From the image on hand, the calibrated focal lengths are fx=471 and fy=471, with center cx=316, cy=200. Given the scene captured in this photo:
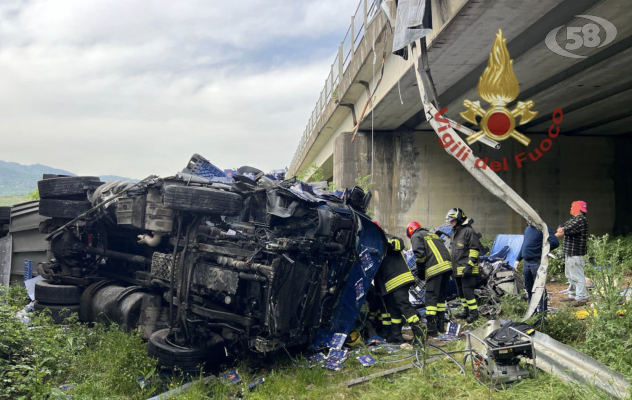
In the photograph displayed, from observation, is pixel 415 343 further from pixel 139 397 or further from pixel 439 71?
pixel 439 71

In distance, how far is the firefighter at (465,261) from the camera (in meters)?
6.84

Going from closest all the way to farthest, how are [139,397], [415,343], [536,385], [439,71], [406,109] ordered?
[536,385] → [139,397] → [415,343] → [439,71] → [406,109]

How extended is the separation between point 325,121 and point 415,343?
1088 cm

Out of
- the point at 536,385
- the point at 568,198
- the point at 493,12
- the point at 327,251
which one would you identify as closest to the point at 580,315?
the point at 536,385

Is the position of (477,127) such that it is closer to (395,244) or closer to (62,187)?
(395,244)

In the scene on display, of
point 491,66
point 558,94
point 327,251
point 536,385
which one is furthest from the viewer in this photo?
point 558,94

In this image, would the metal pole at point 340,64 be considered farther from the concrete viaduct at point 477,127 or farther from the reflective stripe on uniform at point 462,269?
the reflective stripe on uniform at point 462,269

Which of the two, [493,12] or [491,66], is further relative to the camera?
[491,66]

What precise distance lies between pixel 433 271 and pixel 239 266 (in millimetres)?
3015

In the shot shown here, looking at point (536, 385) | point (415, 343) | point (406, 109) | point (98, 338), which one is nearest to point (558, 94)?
point (406, 109)

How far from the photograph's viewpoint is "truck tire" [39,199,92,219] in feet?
23.2

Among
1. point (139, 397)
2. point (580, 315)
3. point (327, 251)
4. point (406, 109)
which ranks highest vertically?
point (406, 109)

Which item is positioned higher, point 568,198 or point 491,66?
point 491,66

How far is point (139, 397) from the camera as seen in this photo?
4.66 m
